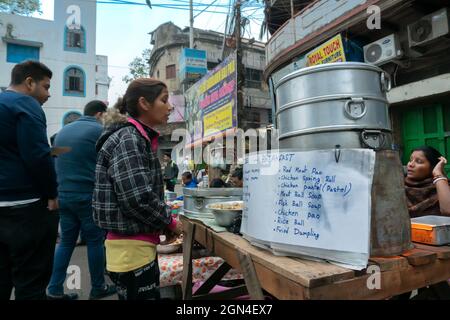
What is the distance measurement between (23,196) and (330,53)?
19.3 feet

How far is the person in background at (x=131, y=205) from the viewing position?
139 centimetres

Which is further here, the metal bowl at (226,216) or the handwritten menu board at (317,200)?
the metal bowl at (226,216)

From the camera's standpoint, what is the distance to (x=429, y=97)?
198 inches

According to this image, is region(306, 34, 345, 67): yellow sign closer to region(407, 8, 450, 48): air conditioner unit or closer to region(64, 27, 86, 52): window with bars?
region(407, 8, 450, 48): air conditioner unit

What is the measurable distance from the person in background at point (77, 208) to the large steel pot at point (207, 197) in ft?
3.98

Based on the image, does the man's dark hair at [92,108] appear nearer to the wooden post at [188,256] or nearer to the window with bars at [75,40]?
the wooden post at [188,256]

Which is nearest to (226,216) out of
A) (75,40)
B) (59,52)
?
(59,52)

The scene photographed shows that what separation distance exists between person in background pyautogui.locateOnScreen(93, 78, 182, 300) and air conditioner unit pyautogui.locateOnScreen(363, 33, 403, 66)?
525cm

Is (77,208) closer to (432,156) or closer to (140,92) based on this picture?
(140,92)

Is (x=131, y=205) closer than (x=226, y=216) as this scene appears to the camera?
Yes

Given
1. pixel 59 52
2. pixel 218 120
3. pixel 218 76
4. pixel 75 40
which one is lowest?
pixel 218 120

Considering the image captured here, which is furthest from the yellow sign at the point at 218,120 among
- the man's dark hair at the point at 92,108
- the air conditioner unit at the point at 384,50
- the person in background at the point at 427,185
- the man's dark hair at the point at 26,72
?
the man's dark hair at the point at 26,72

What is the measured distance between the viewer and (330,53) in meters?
6.09

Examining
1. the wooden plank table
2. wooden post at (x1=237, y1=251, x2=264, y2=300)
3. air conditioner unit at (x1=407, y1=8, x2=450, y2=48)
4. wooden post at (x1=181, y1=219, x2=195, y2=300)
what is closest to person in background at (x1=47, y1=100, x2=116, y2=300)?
wooden post at (x1=181, y1=219, x2=195, y2=300)
